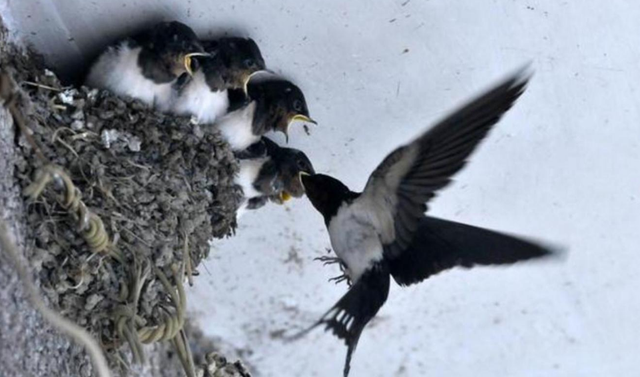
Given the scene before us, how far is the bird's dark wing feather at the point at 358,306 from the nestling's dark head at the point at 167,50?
0.73 meters

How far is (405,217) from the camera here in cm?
377

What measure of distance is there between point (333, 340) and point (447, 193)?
82cm

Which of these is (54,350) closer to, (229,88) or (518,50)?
(229,88)

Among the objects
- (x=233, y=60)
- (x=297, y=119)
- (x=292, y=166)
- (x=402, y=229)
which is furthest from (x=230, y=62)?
(x=402, y=229)

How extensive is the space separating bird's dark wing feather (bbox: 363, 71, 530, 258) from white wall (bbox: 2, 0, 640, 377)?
30 centimetres

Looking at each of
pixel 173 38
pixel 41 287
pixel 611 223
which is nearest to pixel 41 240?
pixel 41 287

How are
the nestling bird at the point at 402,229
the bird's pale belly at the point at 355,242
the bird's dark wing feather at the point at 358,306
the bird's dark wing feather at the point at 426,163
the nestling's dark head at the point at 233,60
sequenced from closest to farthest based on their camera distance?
1. the bird's dark wing feather at the point at 426,163
2. the nestling bird at the point at 402,229
3. the bird's dark wing feather at the point at 358,306
4. the bird's pale belly at the point at 355,242
5. the nestling's dark head at the point at 233,60

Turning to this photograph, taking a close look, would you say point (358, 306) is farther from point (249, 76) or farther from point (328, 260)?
point (249, 76)

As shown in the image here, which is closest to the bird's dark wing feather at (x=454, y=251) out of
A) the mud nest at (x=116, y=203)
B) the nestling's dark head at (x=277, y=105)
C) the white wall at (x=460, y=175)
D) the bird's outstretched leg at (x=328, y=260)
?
the bird's outstretched leg at (x=328, y=260)

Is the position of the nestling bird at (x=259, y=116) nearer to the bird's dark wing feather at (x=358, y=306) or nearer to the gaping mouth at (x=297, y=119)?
the gaping mouth at (x=297, y=119)

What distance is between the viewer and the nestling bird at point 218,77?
13.2ft

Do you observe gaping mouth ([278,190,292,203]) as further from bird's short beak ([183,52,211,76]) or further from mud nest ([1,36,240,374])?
bird's short beak ([183,52,211,76])

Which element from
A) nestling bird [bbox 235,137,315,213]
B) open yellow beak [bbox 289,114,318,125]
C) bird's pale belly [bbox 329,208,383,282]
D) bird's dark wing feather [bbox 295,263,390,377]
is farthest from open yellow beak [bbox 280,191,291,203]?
bird's dark wing feather [bbox 295,263,390,377]

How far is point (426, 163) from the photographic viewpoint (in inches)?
141
